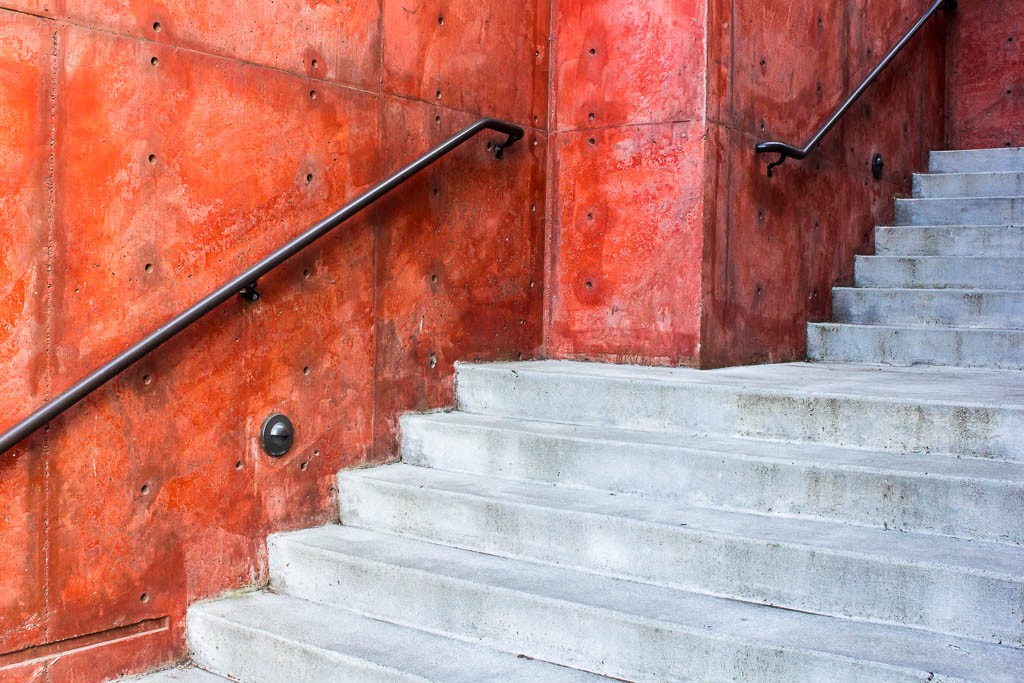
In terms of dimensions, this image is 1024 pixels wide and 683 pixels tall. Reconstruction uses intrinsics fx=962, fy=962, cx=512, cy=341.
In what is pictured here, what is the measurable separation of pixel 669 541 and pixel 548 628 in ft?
1.26

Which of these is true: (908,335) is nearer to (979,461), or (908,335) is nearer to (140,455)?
(979,461)

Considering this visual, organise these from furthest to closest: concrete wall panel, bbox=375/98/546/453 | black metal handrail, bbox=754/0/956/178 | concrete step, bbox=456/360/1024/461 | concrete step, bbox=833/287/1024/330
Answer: concrete step, bbox=833/287/1024/330 → black metal handrail, bbox=754/0/956/178 → concrete wall panel, bbox=375/98/546/453 → concrete step, bbox=456/360/1024/461

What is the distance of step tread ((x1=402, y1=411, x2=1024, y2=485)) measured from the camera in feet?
7.99

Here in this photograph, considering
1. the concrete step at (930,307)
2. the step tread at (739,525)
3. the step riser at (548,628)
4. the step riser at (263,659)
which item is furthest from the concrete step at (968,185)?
the step riser at (263,659)

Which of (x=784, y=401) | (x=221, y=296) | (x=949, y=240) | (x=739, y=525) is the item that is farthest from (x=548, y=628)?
(x=949, y=240)

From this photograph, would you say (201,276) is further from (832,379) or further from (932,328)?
(932,328)

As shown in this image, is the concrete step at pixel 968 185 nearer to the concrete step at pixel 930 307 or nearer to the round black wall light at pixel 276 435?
the concrete step at pixel 930 307

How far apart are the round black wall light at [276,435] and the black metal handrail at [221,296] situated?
38 centimetres

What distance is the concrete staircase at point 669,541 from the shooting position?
6.94ft

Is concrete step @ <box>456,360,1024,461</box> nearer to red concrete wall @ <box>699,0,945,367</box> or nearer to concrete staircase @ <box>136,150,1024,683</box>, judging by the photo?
concrete staircase @ <box>136,150,1024,683</box>

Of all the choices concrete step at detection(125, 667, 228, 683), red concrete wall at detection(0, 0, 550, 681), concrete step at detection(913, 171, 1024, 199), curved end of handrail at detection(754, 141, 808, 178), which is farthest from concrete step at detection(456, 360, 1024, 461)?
concrete step at detection(913, 171, 1024, 199)

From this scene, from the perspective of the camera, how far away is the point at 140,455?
262 centimetres

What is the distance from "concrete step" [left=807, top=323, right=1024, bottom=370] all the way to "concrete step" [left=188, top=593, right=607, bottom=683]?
231cm

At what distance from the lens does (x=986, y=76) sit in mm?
6172
